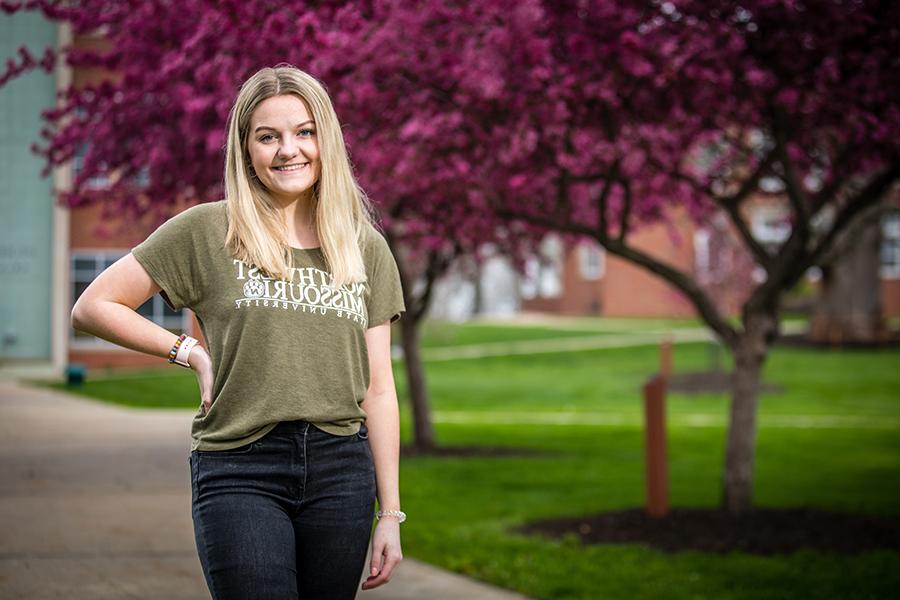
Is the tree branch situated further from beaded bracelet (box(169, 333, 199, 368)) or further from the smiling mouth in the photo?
beaded bracelet (box(169, 333, 199, 368))

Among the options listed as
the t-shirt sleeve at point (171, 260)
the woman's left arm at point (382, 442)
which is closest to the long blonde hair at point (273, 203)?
the t-shirt sleeve at point (171, 260)

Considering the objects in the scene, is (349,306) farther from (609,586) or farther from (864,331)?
(864,331)

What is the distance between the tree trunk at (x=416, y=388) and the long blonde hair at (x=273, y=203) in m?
10.7

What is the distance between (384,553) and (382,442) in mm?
286

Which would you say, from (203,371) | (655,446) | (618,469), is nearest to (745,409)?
(655,446)

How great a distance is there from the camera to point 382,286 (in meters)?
3.32

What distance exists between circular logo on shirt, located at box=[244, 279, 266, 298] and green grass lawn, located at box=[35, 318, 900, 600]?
13.1ft

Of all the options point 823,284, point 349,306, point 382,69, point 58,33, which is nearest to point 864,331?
point 823,284

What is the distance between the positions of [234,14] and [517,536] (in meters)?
3.89

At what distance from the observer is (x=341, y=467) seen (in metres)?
3.11

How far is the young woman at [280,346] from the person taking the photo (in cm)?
302

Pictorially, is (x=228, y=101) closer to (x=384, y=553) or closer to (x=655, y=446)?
(x=655, y=446)

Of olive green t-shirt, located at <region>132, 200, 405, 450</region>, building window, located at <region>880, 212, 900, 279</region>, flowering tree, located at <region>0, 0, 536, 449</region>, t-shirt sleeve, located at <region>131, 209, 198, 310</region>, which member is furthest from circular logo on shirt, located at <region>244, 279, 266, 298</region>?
building window, located at <region>880, 212, 900, 279</region>

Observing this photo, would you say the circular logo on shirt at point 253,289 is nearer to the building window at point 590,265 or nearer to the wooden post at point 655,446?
the wooden post at point 655,446
